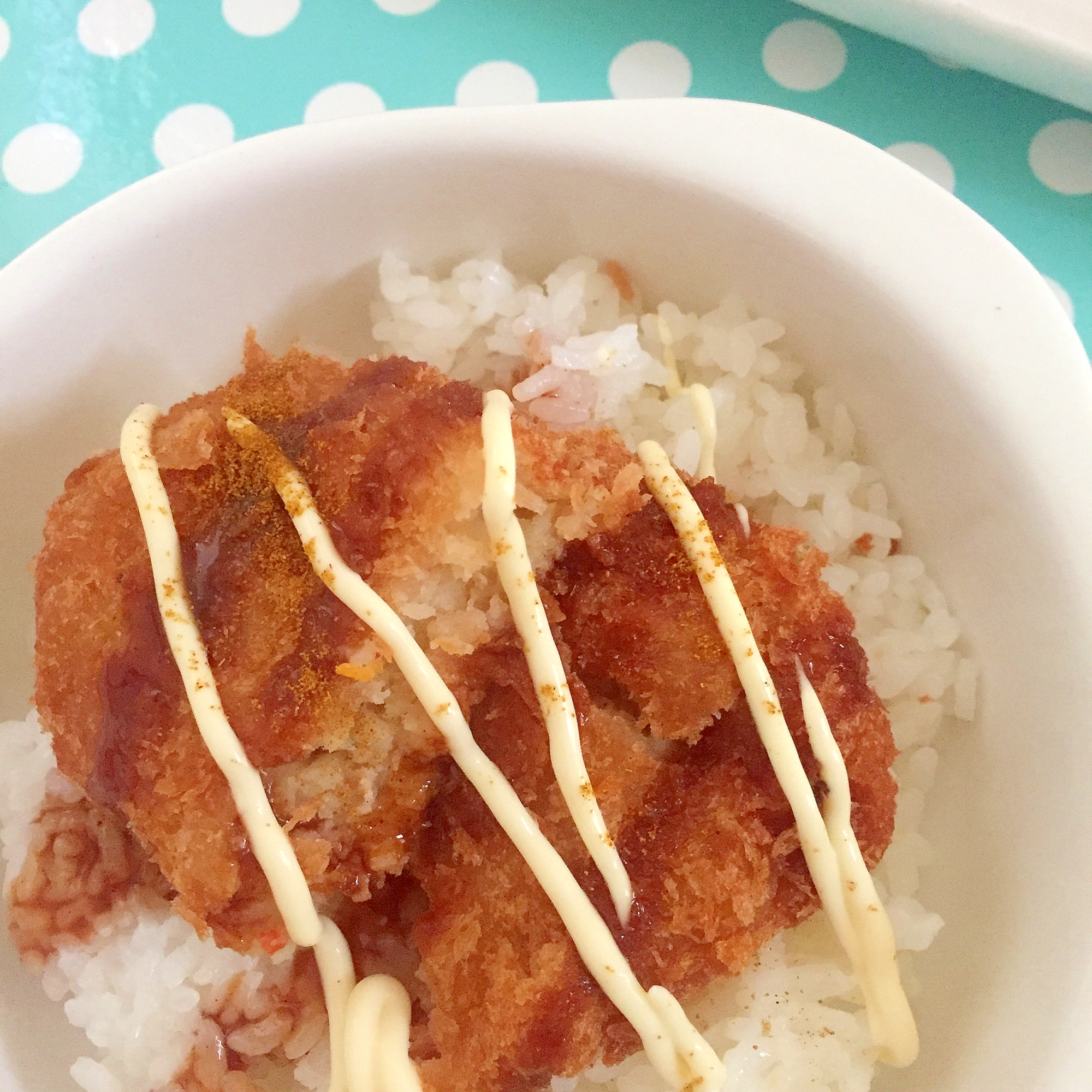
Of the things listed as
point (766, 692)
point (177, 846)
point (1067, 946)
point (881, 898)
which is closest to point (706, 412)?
point (766, 692)

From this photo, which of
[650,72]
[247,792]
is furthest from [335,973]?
[650,72]

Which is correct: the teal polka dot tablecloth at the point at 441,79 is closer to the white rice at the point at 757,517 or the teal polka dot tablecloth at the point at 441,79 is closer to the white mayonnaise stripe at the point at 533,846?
the white rice at the point at 757,517

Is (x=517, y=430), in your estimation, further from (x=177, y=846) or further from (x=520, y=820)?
(x=177, y=846)

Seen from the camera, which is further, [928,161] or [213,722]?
[928,161]

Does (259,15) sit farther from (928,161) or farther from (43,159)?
(928,161)

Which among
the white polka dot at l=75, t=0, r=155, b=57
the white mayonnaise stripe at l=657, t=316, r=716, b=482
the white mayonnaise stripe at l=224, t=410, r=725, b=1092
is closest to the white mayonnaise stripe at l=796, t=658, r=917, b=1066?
the white mayonnaise stripe at l=224, t=410, r=725, b=1092

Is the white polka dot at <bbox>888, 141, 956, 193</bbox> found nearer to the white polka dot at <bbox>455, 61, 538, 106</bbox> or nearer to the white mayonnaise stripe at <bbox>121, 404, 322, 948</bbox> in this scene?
the white polka dot at <bbox>455, 61, 538, 106</bbox>
